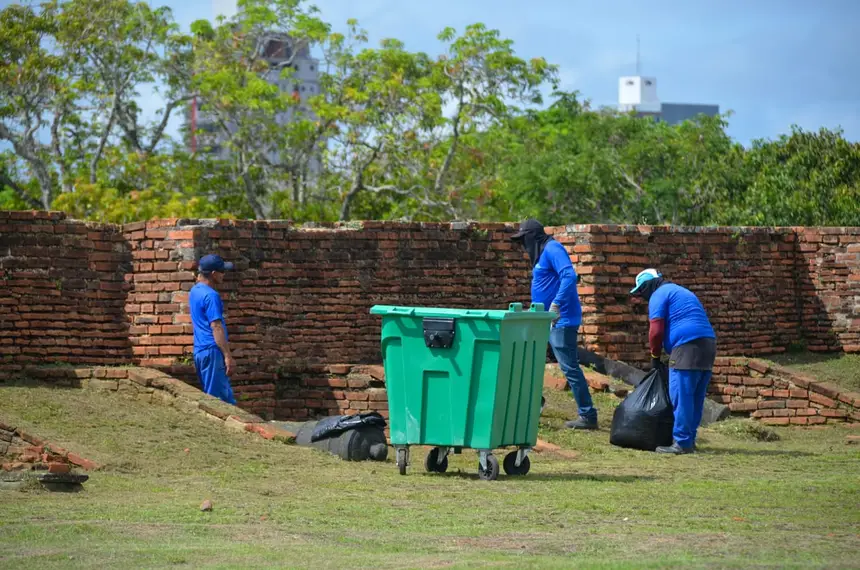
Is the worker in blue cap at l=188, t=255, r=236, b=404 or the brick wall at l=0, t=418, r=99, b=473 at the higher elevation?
the worker in blue cap at l=188, t=255, r=236, b=404

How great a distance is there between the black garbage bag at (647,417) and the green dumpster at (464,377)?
5.71 feet

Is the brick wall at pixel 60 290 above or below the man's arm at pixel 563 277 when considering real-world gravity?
below

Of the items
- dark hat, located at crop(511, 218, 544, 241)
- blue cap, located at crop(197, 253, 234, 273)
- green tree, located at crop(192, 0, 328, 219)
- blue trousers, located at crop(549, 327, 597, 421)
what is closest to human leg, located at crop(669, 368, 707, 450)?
blue trousers, located at crop(549, 327, 597, 421)

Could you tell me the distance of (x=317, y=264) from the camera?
13430mm

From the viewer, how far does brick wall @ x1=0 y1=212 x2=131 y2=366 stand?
1192 centimetres

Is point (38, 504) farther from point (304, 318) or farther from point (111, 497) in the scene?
point (304, 318)

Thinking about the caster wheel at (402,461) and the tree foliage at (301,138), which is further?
the tree foliage at (301,138)

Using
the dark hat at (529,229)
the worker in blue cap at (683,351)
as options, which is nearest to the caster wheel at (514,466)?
the worker in blue cap at (683,351)

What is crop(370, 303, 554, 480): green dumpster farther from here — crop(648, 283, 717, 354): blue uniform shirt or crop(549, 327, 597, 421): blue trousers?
crop(549, 327, 597, 421): blue trousers

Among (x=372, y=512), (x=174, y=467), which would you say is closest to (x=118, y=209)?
(x=174, y=467)

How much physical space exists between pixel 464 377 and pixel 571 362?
2681 mm

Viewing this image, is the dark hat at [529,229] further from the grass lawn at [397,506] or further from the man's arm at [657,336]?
the grass lawn at [397,506]

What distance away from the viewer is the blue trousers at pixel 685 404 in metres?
10.6

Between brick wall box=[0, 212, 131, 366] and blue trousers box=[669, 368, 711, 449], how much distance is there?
17.2ft
